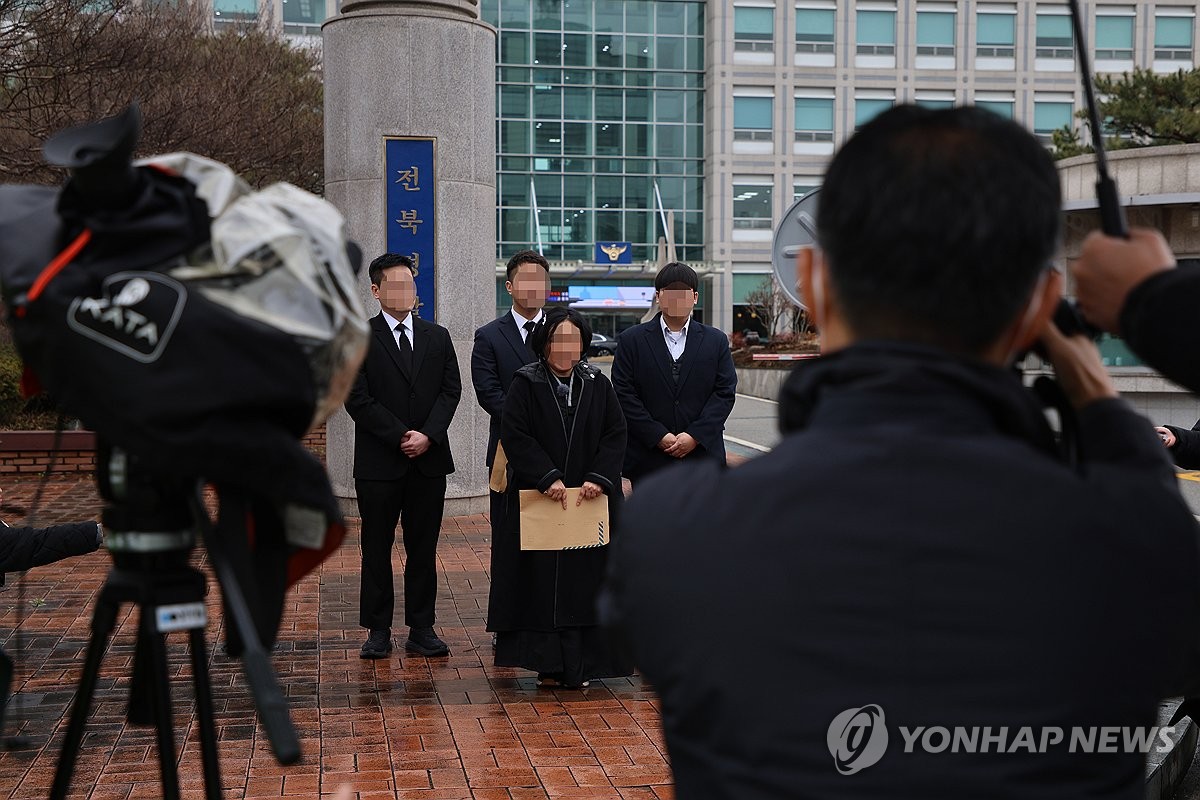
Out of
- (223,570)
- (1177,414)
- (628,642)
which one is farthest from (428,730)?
(1177,414)

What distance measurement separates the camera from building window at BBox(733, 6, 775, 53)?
2245 inches

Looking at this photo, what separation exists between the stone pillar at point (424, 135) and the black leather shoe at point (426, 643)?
445cm

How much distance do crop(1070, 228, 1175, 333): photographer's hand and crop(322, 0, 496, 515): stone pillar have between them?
31.6ft

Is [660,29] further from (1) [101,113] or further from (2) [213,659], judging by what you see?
(2) [213,659]

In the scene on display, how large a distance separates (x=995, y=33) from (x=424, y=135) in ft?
169

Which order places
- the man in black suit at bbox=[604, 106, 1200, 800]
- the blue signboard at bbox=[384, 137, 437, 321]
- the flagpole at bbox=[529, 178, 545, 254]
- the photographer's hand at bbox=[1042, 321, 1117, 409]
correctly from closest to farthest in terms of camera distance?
the man in black suit at bbox=[604, 106, 1200, 800] → the photographer's hand at bbox=[1042, 321, 1117, 409] → the blue signboard at bbox=[384, 137, 437, 321] → the flagpole at bbox=[529, 178, 545, 254]

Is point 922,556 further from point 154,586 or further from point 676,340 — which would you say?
point 676,340

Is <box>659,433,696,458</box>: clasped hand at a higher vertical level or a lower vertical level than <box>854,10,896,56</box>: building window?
lower

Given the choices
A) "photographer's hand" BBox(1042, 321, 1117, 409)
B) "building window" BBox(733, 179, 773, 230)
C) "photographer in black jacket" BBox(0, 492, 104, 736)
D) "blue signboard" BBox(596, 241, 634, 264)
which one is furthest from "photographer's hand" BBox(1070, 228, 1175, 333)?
"building window" BBox(733, 179, 773, 230)

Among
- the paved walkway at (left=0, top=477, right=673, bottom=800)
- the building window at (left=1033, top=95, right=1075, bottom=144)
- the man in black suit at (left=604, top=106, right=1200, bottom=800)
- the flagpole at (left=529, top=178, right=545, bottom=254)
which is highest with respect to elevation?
the building window at (left=1033, top=95, right=1075, bottom=144)

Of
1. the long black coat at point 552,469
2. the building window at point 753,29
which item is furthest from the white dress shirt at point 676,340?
the building window at point 753,29

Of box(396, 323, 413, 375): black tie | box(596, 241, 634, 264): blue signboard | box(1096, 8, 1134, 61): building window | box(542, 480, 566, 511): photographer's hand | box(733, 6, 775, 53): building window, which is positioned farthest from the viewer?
box(596, 241, 634, 264): blue signboard

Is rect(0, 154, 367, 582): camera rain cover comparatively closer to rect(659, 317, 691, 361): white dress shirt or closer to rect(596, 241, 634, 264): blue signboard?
rect(659, 317, 691, 361): white dress shirt

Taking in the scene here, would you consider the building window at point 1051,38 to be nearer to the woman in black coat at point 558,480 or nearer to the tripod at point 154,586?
the woman in black coat at point 558,480
